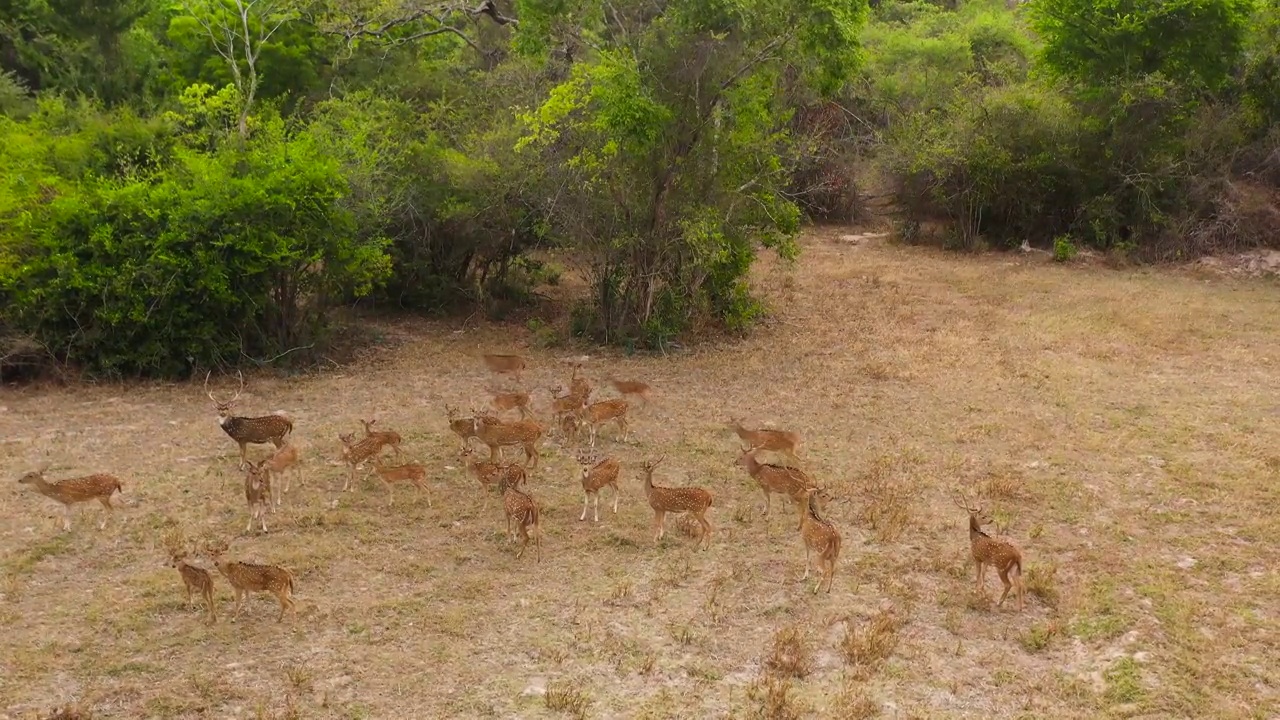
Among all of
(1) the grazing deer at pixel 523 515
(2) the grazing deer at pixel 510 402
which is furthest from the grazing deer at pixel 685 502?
(2) the grazing deer at pixel 510 402

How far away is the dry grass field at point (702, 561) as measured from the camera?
6086mm

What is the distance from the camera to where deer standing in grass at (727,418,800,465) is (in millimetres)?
9977

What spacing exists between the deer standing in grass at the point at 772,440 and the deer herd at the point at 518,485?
10 millimetres

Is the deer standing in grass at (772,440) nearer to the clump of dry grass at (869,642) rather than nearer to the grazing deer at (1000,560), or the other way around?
the grazing deer at (1000,560)

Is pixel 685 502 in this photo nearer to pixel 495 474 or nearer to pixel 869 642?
pixel 495 474

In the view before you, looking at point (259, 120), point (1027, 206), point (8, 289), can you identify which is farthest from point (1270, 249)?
point (8, 289)

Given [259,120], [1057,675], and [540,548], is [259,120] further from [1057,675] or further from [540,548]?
[1057,675]

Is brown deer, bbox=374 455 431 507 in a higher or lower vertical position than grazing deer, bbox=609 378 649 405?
lower

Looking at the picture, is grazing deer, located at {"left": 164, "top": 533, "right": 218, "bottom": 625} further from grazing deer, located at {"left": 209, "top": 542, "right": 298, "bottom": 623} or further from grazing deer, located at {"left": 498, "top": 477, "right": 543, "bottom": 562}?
grazing deer, located at {"left": 498, "top": 477, "right": 543, "bottom": 562}

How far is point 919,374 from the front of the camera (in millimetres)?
13484

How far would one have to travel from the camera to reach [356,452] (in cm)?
916

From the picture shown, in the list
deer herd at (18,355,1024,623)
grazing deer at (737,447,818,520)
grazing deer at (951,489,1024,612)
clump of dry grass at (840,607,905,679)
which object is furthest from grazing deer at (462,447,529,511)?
grazing deer at (951,489,1024,612)

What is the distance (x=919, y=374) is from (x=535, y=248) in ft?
22.9

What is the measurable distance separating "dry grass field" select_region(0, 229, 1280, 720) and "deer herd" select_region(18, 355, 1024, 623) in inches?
7.5
